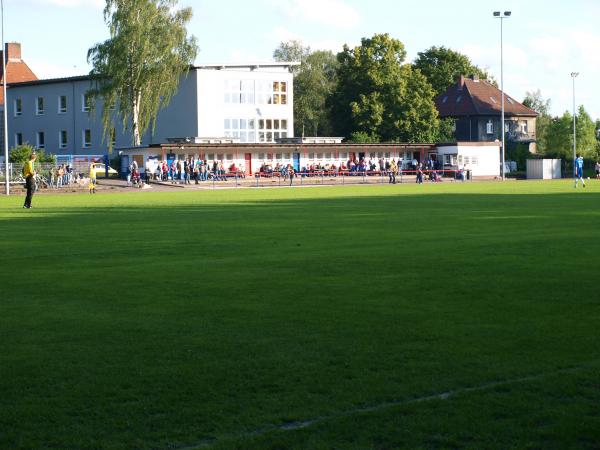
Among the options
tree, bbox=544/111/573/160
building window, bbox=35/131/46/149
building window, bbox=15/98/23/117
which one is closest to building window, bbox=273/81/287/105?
building window, bbox=35/131/46/149

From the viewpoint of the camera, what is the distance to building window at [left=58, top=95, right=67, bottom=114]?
325 ft

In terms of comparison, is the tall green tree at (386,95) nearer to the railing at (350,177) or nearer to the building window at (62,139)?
the railing at (350,177)

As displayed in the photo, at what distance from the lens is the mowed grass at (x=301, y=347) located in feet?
21.1

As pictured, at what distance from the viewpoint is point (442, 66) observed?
13075cm

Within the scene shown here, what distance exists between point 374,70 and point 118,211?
74449 millimetres

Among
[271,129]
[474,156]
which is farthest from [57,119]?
[474,156]

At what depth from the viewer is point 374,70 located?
349 feet

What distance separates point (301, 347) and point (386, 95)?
3912 inches

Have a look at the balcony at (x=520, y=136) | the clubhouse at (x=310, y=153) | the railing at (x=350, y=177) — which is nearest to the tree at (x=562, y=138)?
the balcony at (x=520, y=136)

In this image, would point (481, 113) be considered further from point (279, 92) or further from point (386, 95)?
point (279, 92)

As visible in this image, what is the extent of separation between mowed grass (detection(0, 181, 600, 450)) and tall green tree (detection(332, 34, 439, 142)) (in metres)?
88.1

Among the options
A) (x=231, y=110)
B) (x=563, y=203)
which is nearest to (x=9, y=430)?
(x=563, y=203)

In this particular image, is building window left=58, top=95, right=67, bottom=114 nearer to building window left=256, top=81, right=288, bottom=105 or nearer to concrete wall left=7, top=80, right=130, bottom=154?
concrete wall left=7, top=80, right=130, bottom=154

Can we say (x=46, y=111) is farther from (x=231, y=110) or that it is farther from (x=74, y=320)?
(x=74, y=320)
